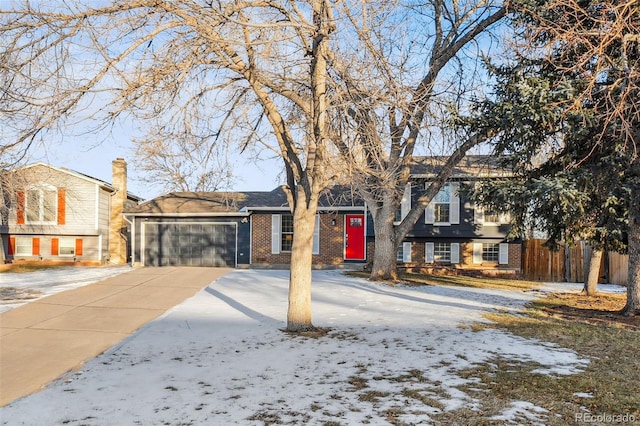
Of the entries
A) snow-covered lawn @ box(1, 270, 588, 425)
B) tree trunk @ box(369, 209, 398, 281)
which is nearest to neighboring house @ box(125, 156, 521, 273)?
tree trunk @ box(369, 209, 398, 281)

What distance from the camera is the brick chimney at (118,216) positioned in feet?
83.6

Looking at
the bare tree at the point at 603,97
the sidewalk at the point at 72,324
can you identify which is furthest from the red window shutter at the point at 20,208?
the bare tree at the point at 603,97

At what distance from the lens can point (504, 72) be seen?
1061 cm

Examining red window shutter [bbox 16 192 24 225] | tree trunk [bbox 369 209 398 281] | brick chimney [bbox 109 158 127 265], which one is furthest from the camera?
brick chimney [bbox 109 158 127 265]

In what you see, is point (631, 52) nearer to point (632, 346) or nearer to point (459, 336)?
point (632, 346)

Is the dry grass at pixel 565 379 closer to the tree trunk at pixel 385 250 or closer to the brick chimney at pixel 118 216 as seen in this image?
the tree trunk at pixel 385 250

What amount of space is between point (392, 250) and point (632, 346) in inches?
383

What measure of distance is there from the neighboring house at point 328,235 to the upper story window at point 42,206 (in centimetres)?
431

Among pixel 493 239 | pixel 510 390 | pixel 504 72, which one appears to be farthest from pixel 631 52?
pixel 493 239

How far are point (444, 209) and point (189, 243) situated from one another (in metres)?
12.3

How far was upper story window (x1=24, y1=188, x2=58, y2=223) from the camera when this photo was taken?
2381cm

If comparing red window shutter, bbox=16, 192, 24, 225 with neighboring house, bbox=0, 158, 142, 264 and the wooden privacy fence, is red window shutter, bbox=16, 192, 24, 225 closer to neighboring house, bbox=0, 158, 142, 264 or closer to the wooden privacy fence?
neighboring house, bbox=0, 158, 142, 264

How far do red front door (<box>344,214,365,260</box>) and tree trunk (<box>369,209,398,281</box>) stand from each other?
5.08m

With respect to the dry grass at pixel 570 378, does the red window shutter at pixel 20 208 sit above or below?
above
